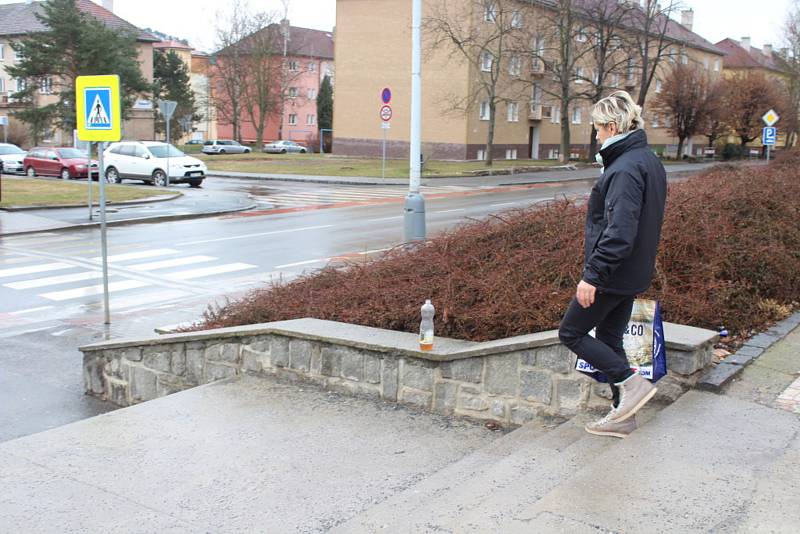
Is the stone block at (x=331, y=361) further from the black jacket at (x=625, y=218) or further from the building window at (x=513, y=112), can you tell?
the building window at (x=513, y=112)

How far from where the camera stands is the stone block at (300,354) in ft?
20.3

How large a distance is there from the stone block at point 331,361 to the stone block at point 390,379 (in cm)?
39

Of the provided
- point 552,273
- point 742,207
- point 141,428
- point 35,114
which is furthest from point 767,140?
point 35,114

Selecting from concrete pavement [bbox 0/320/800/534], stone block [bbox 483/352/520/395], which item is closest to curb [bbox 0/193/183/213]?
concrete pavement [bbox 0/320/800/534]

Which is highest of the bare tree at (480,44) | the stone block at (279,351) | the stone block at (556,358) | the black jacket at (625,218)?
the bare tree at (480,44)

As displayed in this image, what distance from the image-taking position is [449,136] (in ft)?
171

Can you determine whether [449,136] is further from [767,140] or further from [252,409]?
[252,409]

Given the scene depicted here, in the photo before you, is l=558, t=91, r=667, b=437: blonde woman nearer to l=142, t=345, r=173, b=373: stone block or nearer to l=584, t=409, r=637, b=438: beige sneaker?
l=584, t=409, r=637, b=438: beige sneaker

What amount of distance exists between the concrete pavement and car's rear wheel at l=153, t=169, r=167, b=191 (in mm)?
27236

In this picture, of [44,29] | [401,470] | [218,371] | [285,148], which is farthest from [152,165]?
[44,29]

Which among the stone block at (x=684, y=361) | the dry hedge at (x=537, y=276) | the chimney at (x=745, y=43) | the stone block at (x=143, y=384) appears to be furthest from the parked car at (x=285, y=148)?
the stone block at (x=684, y=361)

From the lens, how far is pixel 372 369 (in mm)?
5832

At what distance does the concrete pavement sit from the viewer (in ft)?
11.5

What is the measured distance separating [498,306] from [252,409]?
6.18 ft
